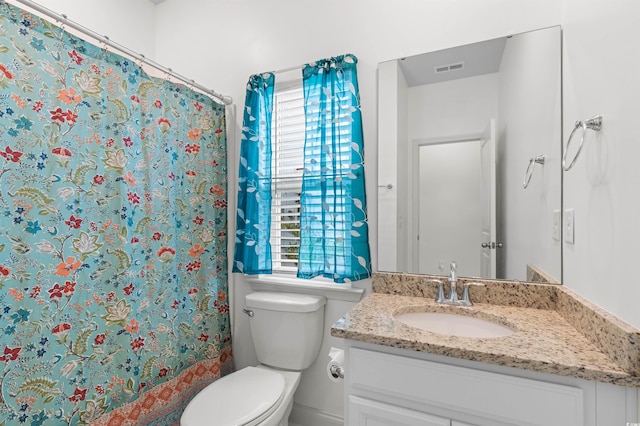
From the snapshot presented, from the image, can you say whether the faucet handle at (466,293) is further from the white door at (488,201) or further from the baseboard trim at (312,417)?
the baseboard trim at (312,417)

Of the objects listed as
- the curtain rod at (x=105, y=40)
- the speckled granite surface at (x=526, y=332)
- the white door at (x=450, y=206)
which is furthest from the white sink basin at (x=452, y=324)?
the curtain rod at (x=105, y=40)

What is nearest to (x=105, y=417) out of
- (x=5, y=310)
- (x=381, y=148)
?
(x=5, y=310)

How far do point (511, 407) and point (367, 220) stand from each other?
946mm

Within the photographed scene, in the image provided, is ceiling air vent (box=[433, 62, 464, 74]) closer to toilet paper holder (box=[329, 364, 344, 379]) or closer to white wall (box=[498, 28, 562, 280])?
white wall (box=[498, 28, 562, 280])

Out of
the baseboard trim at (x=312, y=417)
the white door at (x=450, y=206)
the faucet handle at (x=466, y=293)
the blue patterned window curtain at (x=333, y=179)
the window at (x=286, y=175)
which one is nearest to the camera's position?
the faucet handle at (x=466, y=293)

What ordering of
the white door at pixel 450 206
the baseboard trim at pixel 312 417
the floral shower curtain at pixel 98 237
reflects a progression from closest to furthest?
the floral shower curtain at pixel 98 237, the white door at pixel 450 206, the baseboard trim at pixel 312 417

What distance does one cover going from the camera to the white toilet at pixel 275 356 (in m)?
1.32

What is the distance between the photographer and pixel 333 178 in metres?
1.60

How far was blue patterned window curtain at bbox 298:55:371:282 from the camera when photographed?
61.8 inches

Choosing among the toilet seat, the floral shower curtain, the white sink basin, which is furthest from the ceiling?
the toilet seat

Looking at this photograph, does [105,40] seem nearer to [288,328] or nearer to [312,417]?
[288,328]

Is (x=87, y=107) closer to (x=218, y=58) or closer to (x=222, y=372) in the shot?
(x=218, y=58)

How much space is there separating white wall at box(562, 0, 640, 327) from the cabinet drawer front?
0.27 meters

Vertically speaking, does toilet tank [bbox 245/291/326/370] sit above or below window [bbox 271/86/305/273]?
below
